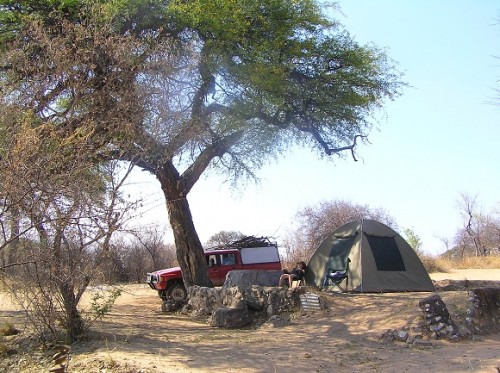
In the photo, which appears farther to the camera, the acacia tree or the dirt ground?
the acacia tree

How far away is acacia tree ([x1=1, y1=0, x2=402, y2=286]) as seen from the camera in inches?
391

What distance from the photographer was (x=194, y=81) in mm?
13711

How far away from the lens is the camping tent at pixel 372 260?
12.9m

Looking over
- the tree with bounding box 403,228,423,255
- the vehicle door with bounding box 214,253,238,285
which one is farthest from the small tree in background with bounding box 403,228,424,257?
the vehicle door with bounding box 214,253,238,285

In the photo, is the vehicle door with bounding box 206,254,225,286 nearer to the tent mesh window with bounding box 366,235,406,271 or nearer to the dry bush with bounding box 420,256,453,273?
the tent mesh window with bounding box 366,235,406,271

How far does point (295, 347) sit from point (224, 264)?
32.8 feet

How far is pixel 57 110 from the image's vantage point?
10422mm

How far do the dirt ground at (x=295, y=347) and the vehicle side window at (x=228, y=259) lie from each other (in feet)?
20.8

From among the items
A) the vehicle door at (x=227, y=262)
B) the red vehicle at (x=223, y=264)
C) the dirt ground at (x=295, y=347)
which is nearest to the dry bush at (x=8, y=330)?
the dirt ground at (x=295, y=347)

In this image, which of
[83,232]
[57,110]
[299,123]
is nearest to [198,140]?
[299,123]

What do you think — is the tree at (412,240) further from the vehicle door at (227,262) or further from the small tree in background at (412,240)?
the vehicle door at (227,262)

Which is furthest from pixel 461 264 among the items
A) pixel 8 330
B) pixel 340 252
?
pixel 8 330

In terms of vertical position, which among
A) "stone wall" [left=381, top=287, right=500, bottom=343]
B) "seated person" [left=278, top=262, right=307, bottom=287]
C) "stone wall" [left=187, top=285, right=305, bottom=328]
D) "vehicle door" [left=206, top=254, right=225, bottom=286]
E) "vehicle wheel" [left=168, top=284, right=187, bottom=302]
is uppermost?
"vehicle door" [left=206, top=254, right=225, bottom=286]

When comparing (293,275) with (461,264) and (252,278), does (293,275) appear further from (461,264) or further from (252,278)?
(461,264)
